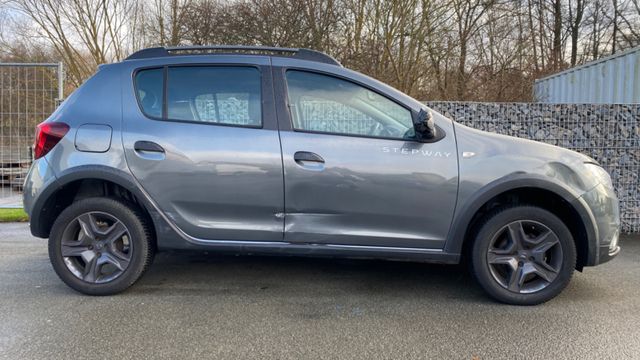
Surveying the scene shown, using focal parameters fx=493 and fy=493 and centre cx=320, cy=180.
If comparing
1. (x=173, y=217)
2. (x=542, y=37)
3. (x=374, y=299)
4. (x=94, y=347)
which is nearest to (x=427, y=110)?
(x=374, y=299)

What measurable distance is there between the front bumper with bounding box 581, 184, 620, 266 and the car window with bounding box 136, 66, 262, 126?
2.55 meters

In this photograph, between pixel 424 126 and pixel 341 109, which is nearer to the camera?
pixel 424 126

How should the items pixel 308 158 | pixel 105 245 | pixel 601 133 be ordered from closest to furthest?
pixel 308 158 < pixel 105 245 < pixel 601 133

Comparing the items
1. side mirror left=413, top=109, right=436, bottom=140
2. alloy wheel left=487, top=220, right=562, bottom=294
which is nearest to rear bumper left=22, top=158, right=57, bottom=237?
side mirror left=413, top=109, right=436, bottom=140

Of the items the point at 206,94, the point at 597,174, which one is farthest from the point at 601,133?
the point at 206,94

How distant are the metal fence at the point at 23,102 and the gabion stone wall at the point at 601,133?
20.2ft

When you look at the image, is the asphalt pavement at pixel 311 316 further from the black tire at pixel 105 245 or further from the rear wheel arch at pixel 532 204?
the rear wheel arch at pixel 532 204

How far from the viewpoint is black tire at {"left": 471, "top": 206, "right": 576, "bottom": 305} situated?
364 cm

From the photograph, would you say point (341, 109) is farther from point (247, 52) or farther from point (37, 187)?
point (37, 187)

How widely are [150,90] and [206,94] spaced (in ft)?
1.45

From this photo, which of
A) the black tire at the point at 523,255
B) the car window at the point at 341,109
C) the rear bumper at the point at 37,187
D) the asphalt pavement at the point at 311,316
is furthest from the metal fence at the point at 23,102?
the black tire at the point at 523,255

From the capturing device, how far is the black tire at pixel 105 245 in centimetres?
378

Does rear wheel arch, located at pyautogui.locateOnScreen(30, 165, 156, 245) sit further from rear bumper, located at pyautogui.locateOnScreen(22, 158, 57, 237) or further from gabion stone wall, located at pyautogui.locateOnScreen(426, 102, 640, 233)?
gabion stone wall, located at pyautogui.locateOnScreen(426, 102, 640, 233)

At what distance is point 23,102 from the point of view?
7.78m
